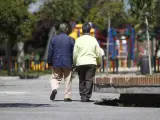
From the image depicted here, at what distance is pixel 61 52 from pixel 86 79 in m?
0.97

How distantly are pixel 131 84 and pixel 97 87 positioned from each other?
109 centimetres

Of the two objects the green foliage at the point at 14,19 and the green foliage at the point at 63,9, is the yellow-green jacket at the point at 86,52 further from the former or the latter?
the green foliage at the point at 63,9

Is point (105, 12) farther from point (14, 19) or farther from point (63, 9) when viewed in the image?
point (14, 19)

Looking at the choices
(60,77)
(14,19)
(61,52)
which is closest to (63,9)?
(14,19)

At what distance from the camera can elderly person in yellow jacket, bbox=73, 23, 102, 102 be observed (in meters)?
13.5

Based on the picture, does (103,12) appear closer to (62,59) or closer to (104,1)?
(104,1)

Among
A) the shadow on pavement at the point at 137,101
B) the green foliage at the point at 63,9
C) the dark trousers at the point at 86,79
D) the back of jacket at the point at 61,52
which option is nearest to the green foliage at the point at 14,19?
the green foliage at the point at 63,9

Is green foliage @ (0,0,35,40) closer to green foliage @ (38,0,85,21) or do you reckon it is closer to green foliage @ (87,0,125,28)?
green foliage @ (87,0,125,28)

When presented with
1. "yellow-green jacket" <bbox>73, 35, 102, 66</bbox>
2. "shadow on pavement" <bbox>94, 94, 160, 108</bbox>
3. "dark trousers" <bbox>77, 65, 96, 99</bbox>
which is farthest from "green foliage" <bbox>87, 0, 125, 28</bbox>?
"shadow on pavement" <bbox>94, 94, 160, 108</bbox>

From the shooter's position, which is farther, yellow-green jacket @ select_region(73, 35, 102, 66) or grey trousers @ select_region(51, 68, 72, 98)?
grey trousers @ select_region(51, 68, 72, 98)

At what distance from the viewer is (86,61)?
13.5 meters

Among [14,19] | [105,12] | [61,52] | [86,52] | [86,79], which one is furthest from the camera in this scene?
[105,12]

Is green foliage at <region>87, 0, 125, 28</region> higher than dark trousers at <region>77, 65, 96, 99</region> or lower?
higher

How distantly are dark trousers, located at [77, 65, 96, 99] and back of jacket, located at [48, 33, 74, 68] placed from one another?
0.46 meters
